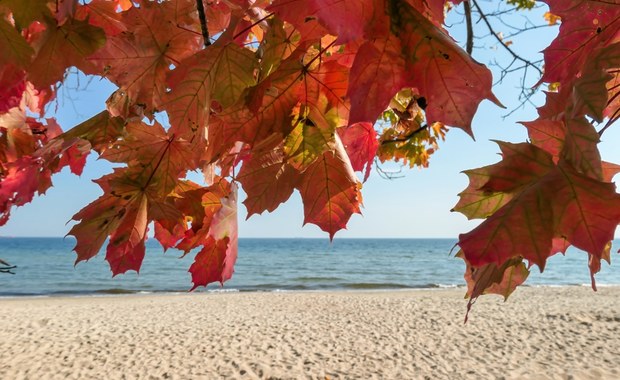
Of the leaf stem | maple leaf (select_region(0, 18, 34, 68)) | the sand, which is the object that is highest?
the leaf stem

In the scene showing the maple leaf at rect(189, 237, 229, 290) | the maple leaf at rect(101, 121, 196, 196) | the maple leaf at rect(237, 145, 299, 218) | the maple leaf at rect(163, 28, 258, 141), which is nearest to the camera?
the maple leaf at rect(163, 28, 258, 141)

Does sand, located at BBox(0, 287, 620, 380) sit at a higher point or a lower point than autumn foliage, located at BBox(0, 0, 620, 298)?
lower

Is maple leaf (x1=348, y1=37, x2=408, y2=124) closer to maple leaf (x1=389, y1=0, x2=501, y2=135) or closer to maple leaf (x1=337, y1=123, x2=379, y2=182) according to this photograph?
Answer: maple leaf (x1=389, y1=0, x2=501, y2=135)

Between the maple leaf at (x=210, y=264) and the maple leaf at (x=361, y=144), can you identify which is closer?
the maple leaf at (x=361, y=144)

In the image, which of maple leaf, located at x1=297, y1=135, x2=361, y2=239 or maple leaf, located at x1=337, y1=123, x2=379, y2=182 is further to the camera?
maple leaf, located at x1=337, y1=123, x2=379, y2=182

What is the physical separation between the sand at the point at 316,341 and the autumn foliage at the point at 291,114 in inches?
214

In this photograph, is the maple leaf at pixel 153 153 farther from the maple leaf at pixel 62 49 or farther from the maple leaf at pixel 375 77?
the maple leaf at pixel 375 77

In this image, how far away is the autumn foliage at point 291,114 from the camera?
0.41 meters

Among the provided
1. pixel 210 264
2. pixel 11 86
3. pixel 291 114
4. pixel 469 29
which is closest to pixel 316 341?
pixel 469 29

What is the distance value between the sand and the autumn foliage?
543 cm

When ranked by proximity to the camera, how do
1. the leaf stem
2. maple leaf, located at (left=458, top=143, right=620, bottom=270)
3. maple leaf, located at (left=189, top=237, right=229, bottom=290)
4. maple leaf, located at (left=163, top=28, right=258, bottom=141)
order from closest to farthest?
maple leaf, located at (left=458, top=143, right=620, bottom=270), maple leaf, located at (left=163, top=28, right=258, bottom=141), maple leaf, located at (left=189, top=237, right=229, bottom=290), the leaf stem

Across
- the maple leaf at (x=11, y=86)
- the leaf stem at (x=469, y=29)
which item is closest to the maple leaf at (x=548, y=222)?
the maple leaf at (x=11, y=86)

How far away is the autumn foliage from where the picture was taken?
410 millimetres

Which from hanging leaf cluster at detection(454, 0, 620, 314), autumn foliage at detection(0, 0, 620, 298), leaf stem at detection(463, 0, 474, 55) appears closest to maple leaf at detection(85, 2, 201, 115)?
autumn foliage at detection(0, 0, 620, 298)
